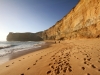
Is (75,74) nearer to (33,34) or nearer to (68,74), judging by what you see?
(68,74)

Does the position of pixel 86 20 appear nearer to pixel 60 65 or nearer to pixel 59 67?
→ pixel 60 65

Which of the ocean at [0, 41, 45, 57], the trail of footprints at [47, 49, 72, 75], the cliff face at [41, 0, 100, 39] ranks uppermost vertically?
the cliff face at [41, 0, 100, 39]

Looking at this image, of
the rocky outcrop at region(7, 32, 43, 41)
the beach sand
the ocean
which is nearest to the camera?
the beach sand

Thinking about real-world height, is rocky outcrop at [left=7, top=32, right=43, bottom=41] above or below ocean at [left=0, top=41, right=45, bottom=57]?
above

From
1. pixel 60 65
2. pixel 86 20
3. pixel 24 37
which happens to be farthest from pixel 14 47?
pixel 24 37

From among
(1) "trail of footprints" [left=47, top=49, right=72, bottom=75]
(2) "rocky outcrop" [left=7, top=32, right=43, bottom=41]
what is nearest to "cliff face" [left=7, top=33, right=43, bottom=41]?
(2) "rocky outcrop" [left=7, top=32, right=43, bottom=41]

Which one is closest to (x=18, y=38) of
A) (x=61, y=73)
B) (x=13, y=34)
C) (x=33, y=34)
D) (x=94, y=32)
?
(x=13, y=34)

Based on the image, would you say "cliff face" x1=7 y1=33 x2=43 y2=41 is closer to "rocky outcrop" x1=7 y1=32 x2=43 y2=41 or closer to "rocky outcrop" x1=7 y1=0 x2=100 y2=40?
"rocky outcrop" x1=7 y1=32 x2=43 y2=41

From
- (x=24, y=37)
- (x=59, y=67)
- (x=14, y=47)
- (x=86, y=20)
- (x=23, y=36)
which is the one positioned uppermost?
(x=23, y=36)

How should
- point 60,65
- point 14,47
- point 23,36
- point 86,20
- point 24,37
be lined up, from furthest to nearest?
point 23,36, point 24,37, point 14,47, point 86,20, point 60,65

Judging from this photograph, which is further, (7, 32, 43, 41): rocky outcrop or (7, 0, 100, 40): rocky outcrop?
(7, 32, 43, 41): rocky outcrop

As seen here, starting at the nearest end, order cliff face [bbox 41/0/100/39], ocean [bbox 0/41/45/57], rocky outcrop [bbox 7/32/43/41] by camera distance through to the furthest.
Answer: ocean [bbox 0/41/45/57] → cliff face [bbox 41/0/100/39] → rocky outcrop [bbox 7/32/43/41]

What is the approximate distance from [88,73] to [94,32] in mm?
14487

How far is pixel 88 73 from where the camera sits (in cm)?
341
